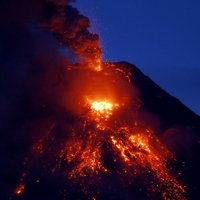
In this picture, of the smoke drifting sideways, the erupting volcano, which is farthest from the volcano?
the smoke drifting sideways

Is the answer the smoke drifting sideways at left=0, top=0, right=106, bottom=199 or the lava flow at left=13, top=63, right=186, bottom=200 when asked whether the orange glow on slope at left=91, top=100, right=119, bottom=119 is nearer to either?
the lava flow at left=13, top=63, right=186, bottom=200

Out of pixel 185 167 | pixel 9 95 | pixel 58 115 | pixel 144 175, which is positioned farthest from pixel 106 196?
pixel 9 95

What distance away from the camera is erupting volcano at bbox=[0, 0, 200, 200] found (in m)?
21.2

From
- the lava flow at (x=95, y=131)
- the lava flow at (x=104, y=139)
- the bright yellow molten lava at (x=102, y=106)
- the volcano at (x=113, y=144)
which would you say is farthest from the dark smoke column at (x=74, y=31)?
the bright yellow molten lava at (x=102, y=106)

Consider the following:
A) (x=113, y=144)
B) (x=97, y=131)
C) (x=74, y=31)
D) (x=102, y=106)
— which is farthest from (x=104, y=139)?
(x=74, y=31)

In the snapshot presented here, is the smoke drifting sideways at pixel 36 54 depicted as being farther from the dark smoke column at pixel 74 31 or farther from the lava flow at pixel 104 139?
the lava flow at pixel 104 139

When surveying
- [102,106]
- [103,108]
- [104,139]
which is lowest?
[104,139]

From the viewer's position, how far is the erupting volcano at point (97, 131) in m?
21.2

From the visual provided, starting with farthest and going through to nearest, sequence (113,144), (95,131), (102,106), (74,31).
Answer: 1. (74,31)
2. (102,106)
3. (95,131)
4. (113,144)

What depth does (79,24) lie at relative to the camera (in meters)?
27.5

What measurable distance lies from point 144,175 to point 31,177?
3.83m

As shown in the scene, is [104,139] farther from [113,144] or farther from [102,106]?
[102,106]

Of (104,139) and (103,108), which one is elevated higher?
(103,108)

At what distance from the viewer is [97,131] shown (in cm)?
2405
